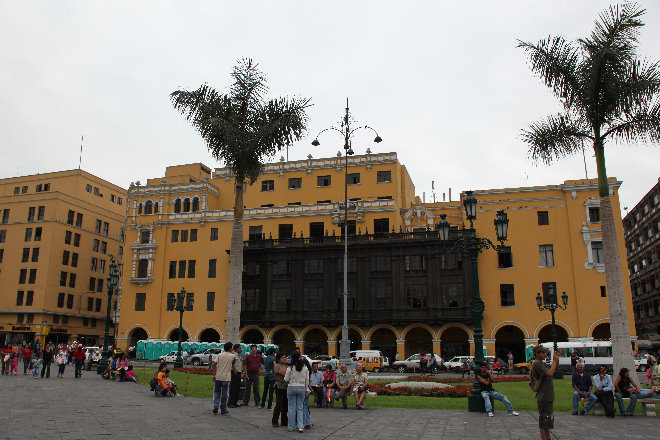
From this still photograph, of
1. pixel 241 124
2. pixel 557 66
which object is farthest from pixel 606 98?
pixel 241 124

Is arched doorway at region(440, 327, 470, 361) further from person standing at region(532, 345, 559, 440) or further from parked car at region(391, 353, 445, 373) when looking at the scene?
person standing at region(532, 345, 559, 440)

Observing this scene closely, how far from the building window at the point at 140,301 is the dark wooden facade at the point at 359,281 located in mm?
11007

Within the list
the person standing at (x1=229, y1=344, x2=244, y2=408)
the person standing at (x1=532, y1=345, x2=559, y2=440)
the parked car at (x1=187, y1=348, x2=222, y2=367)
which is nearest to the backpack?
the person standing at (x1=532, y1=345, x2=559, y2=440)

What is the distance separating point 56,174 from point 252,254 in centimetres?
3289

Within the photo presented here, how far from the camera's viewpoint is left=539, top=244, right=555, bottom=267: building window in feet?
146

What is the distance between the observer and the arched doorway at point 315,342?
162ft

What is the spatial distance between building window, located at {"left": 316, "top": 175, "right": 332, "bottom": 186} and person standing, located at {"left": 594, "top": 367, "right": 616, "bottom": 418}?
40.9 meters

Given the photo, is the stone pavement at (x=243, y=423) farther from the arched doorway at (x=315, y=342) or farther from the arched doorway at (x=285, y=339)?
the arched doorway at (x=285, y=339)

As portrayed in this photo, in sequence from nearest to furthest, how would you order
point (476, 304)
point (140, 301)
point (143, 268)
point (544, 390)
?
point (544, 390)
point (476, 304)
point (140, 301)
point (143, 268)

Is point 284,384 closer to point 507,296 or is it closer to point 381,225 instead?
point 507,296

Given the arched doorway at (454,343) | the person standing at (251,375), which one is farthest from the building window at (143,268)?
the person standing at (251,375)

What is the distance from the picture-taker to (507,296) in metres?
44.4

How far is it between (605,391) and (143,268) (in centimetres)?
4808

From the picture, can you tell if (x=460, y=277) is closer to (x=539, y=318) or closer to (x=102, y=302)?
(x=539, y=318)
